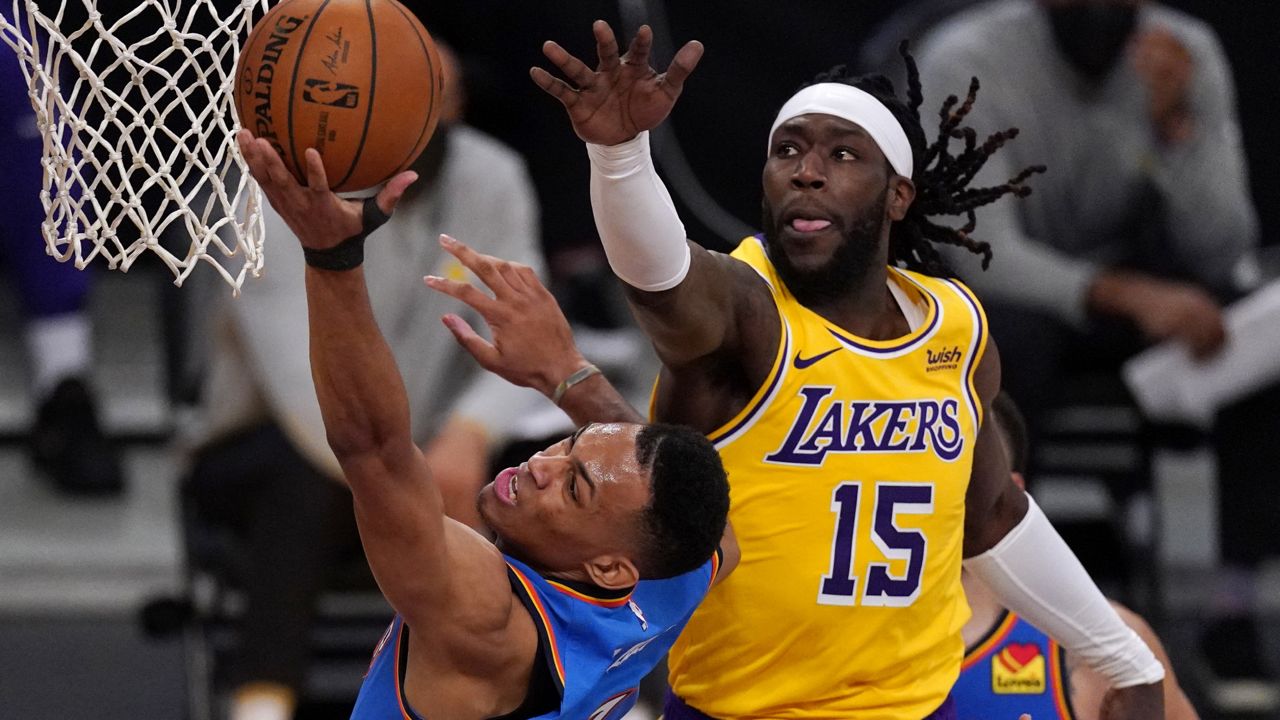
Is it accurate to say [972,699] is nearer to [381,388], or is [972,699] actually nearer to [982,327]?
[982,327]

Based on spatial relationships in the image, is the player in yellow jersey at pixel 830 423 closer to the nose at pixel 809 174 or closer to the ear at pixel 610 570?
the nose at pixel 809 174

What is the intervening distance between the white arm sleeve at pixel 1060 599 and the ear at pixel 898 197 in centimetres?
63

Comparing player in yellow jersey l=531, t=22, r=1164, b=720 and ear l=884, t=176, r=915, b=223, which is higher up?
ear l=884, t=176, r=915, b=223

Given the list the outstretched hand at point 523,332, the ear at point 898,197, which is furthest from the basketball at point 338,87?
the ear at point 898,197

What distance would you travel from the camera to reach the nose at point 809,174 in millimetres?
3027

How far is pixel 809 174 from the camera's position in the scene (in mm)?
3027

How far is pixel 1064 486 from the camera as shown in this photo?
6.26 metres

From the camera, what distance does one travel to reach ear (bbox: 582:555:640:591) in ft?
9.14

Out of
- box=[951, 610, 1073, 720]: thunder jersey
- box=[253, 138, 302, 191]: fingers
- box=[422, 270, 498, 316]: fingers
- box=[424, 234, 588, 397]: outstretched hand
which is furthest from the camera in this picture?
box=[951, 610, 1073, 720]: thunder jersey

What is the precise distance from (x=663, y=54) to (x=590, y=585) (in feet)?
11.3

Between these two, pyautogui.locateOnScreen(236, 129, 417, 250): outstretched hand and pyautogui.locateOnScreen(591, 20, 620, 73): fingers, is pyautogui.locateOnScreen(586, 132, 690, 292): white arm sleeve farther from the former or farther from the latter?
pyautogui.locateOnScreen(236, 129, 417, 250): outstretched hand

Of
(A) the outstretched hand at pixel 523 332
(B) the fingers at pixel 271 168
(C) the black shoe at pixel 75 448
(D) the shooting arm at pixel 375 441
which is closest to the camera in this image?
(B) the fingers at pixel 271 168

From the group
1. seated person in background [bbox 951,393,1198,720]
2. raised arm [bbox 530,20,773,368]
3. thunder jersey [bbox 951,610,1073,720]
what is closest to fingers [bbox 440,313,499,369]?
raised arm [bbox 530,20,773,368]

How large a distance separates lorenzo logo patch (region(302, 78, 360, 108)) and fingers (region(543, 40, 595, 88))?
269 millimetres
